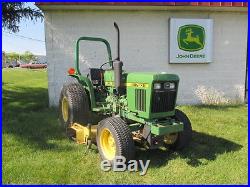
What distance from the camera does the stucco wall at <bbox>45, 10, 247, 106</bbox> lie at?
8.05 meters

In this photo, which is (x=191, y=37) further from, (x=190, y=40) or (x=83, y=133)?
(x=83, y=133)

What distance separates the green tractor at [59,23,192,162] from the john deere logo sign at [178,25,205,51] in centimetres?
358

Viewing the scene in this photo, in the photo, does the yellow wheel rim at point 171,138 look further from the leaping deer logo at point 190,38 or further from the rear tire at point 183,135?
the leaping deer logo at point 190,38

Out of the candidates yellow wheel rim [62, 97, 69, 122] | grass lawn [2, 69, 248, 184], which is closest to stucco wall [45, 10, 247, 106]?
grass lawn [2, 69, 248, 184]

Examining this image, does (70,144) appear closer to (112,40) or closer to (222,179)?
(222,179)

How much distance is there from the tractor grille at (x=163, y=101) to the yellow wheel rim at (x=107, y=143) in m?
0.74

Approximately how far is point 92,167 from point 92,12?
4850mm

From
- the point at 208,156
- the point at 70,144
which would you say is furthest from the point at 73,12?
the point at 208,156

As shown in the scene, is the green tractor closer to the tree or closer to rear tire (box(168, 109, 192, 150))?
rear tire (box(168, 109, 192, 150))

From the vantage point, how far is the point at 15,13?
8234 mm

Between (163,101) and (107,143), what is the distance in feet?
3.36

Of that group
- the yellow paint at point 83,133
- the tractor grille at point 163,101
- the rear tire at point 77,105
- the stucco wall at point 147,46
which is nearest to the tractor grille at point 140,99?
the tractor grille at point 163,101

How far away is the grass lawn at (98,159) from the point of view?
3.96 metres

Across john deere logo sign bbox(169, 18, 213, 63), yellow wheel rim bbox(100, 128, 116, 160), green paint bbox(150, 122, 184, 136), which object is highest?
john deere logo sign bbox(169, 18, 213, 63)
